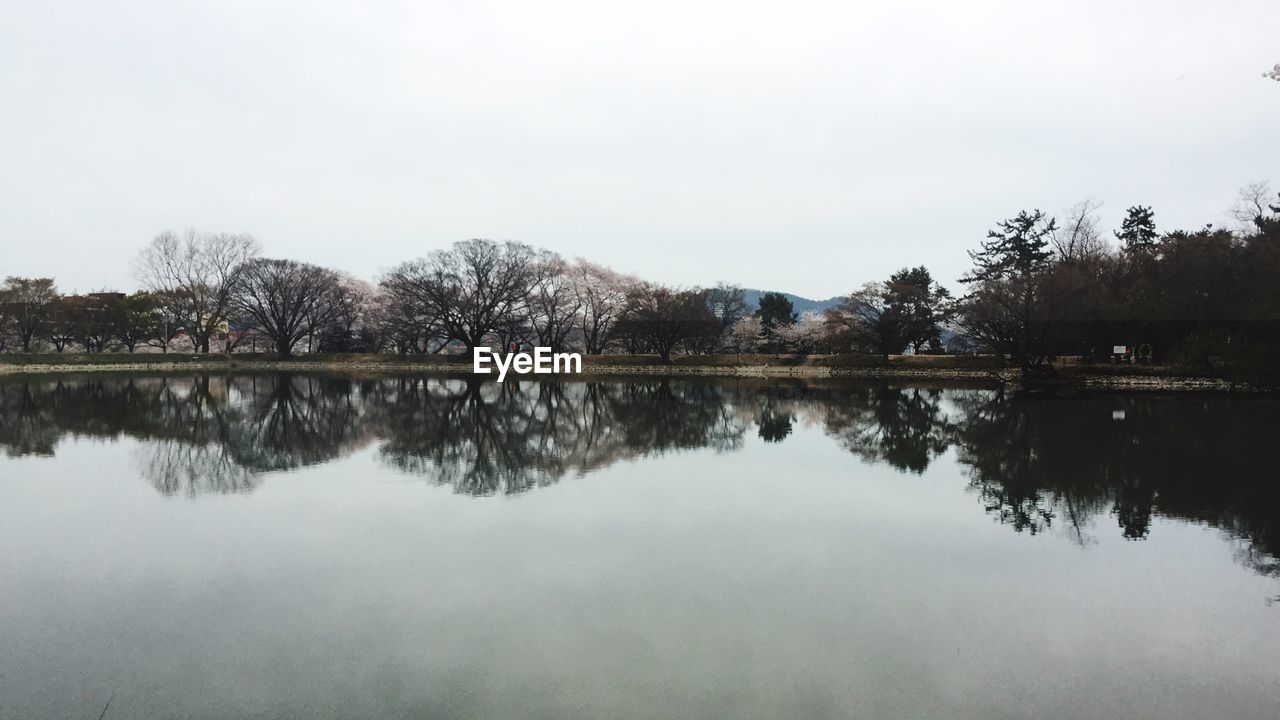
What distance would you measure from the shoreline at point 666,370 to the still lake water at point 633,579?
22762 mm

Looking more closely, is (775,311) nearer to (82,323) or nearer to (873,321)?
(873,321)

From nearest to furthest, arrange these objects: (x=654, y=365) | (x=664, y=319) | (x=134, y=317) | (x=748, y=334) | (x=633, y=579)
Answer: (x=633, y=579) → (x=654, y=365) → (x=664, y=319) → (x=134, y=317) → (x=748, y=334)

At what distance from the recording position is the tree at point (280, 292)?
48.5 m

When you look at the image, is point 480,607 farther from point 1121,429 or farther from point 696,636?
point 1121,429

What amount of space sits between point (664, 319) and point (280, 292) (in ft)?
91.5

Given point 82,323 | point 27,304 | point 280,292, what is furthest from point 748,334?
point 27,304

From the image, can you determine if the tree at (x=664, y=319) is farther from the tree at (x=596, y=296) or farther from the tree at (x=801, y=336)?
the tree at (x=801, y=336)

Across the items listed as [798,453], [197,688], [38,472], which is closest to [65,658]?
[197,688]

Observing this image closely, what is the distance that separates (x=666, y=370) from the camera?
44.9 metres

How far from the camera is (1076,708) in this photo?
4055 mm

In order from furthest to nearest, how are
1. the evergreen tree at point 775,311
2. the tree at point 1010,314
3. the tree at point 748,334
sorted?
1. the evergreen tree at point 775,311
2. the tree at point 748,334
3. the tree at point 1010,314

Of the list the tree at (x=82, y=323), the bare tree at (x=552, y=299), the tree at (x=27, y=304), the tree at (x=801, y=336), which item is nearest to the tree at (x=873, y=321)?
the tree at (x=801, y=336)

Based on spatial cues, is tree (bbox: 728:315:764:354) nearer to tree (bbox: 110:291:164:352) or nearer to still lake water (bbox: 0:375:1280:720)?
still lake water (bbox: 0:375:1280:720)

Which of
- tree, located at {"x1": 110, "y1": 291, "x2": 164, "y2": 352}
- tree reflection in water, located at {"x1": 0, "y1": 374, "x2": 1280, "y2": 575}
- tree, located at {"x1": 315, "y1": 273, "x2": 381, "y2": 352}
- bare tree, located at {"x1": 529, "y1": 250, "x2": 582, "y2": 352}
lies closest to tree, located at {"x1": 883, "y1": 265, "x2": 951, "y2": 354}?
tree reflection in water, located at {"x1": 0, "y1": 374, "x2": 1280, "y2": 575}
